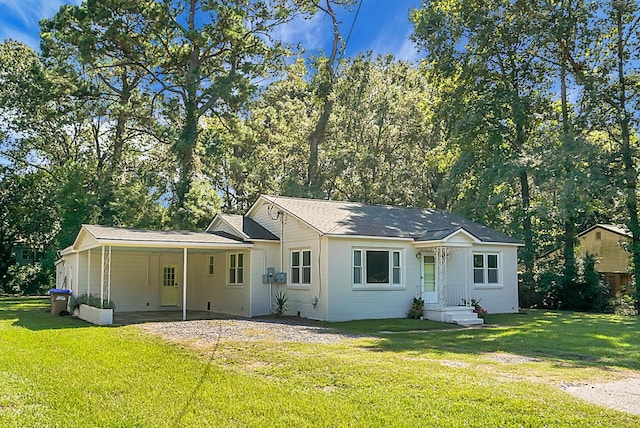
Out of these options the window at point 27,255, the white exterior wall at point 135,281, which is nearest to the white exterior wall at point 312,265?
the white exterior wall at point 135,281

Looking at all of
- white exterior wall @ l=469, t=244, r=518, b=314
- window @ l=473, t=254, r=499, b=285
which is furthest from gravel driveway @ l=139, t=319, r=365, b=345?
white exterior wall @ l=469, t=244, r=518, b=314

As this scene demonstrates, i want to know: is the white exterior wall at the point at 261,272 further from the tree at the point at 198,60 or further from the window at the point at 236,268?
the tree at the point at 198,60

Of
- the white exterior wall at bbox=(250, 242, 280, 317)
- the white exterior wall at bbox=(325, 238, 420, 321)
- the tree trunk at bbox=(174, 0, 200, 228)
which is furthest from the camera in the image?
the tree trunk at bbox=(174, 0, 200, 228)

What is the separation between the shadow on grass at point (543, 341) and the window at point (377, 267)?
5.39ft

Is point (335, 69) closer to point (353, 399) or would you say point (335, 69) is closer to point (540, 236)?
point (540, 236)

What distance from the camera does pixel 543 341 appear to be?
1217 cm

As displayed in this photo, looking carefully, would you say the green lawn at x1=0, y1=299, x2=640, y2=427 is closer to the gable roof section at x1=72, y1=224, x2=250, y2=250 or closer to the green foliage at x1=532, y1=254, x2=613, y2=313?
the gable roof section at x1=72, y1=224, x2=250, y2=250

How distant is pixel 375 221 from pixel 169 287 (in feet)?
29.0

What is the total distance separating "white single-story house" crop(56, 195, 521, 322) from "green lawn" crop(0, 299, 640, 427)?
4004mm

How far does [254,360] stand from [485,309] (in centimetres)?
1258

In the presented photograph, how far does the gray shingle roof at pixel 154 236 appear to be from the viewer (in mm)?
15516

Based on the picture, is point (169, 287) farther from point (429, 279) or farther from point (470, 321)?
point (470, 321)

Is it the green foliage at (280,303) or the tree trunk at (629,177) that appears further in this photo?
the tree trunk at (629,177)

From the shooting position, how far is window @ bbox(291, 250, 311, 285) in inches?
680
